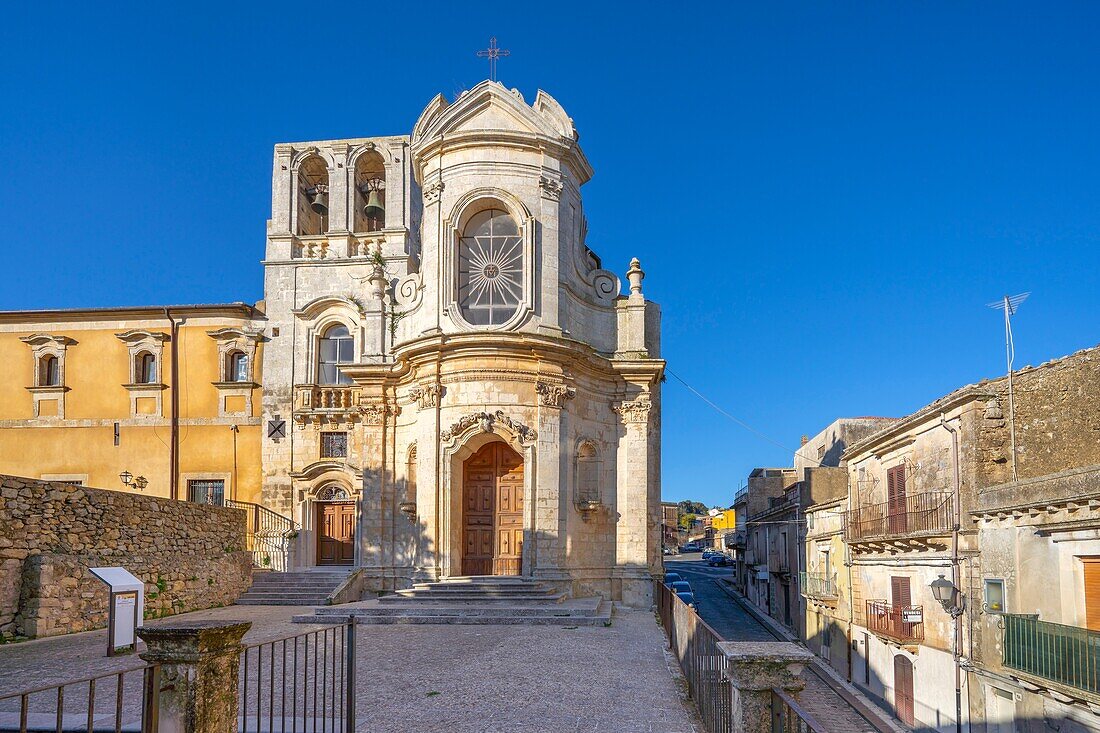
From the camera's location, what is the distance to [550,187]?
20031 millimetres

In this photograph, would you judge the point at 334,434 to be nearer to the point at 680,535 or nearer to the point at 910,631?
the point at 910,631

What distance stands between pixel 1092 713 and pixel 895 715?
8.97 meters

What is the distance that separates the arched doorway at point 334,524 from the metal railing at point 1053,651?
16457 mm

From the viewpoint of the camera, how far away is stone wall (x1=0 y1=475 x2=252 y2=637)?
13297mm

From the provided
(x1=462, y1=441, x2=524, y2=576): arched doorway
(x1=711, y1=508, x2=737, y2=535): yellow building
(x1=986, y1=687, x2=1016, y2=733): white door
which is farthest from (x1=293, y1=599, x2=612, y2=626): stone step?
(x1=711, y1=508, x2=737, y2=535): yellow building

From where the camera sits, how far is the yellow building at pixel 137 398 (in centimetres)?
2502

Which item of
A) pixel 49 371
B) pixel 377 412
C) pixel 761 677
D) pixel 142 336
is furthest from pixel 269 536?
pixel 761 677

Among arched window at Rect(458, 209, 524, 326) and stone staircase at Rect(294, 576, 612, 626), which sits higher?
arched window at Rect(458, 209, 524, 326)

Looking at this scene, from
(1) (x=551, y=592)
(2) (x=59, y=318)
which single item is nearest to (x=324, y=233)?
(2) (x=59, y=318)

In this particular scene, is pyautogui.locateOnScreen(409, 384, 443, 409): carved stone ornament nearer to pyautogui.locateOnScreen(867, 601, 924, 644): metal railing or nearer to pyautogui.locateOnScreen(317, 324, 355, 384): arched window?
pyautogui.locateOnScreen(317, 324, 355, 384): arched window

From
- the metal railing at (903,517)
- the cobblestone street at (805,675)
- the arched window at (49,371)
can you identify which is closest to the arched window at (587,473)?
the cobblestone street at (805,675)

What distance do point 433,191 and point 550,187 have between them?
114 inches

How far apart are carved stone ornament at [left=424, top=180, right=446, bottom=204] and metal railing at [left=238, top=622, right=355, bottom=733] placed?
11226 mm

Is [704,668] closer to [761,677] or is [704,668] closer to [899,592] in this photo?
[761,677]
